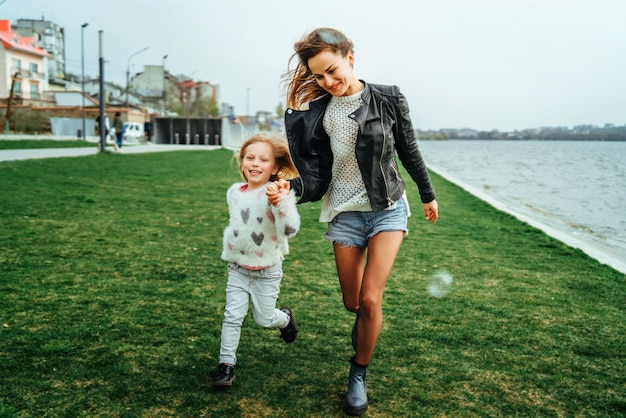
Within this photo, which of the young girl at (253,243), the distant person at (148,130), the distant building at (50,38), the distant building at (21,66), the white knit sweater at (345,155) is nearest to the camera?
the white knit sweater at (345,155)

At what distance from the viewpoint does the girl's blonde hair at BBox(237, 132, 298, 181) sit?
12.4 feet

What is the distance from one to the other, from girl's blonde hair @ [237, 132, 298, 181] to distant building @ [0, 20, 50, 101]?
237ft

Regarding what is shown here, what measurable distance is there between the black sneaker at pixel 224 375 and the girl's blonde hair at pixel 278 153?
1.13 m

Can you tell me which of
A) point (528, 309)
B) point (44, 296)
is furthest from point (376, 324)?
point (44, 296)

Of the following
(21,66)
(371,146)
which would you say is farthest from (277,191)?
(21,66)

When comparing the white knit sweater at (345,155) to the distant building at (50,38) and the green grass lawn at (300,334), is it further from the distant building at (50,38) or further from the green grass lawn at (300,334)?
the distant building at (50,38)

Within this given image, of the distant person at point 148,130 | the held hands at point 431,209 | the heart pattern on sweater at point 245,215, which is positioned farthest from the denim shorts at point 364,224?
the distant person at point 148,130

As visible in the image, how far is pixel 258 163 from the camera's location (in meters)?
3.70

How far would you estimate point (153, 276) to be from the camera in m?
6.01

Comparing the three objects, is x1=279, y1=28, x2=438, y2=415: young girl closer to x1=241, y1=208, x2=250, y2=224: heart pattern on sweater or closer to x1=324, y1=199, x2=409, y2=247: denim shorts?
x1=324, y1=199, x2=409, y2=247: denim shorts

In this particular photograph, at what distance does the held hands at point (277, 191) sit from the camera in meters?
3.38

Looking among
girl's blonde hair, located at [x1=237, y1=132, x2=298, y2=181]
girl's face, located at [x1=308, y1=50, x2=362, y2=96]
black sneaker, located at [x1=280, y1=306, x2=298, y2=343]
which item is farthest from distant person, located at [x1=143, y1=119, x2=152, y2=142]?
girl's face, located at [x1=308, y1=50, x2=362, y2=96]

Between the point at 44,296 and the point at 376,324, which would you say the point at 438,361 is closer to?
the point at 376,324

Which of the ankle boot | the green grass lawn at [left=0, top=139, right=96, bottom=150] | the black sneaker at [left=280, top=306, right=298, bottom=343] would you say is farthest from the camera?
the green grass lawn at [left=0, top=139, right=96, bottom=150]
